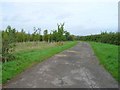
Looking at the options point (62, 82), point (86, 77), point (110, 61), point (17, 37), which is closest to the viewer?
point (62, 82)

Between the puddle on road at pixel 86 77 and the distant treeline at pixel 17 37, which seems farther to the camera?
the distant treeline at pixel 17 37

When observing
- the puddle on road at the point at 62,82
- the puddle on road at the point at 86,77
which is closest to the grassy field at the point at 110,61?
the puddle on road at the point at 86,77

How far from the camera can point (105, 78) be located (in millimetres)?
10352

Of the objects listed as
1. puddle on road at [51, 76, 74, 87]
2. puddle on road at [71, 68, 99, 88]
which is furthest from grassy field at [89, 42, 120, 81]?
puddle on road at [51, 76, 74, 87]

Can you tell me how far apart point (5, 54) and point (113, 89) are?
9.38 meters

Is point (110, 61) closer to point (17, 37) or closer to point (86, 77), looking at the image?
point (86, 77)

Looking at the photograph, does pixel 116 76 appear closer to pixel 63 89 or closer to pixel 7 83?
pixel 63 89

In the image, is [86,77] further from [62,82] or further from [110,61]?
[110,61]

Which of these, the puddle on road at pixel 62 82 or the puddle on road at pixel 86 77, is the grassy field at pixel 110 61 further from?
the puddle on road at pixel 62 82

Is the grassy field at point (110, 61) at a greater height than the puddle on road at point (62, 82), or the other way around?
the grassy field at point (110, 61)

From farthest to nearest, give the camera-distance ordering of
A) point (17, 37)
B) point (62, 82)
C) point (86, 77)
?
point (17, 37) < point (86, 77) < point (62, 82)

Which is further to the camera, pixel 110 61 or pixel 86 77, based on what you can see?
pixel 110 61

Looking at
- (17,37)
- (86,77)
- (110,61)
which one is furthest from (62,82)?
(17,37)

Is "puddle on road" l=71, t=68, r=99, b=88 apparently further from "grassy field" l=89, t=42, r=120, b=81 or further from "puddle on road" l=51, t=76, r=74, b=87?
"grassy field" l=89, t=42, r=120, b=81
